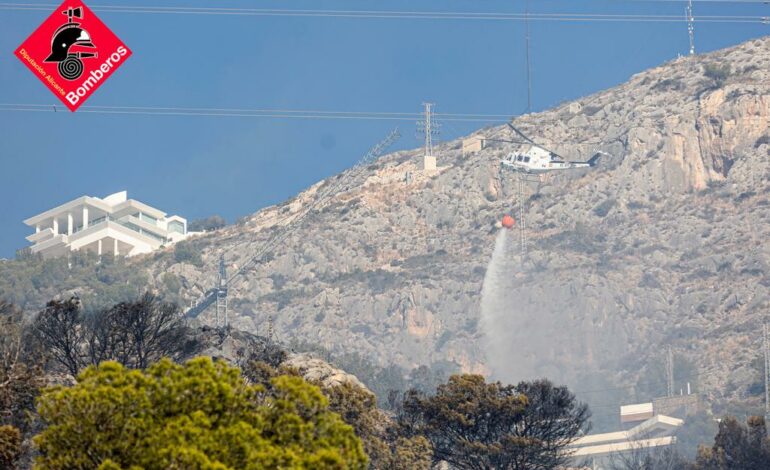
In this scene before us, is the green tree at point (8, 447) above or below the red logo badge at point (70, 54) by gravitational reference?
below

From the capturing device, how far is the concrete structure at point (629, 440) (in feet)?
507

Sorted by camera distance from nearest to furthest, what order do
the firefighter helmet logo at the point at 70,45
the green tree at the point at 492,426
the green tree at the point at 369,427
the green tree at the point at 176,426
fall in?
the green tree at the point at 176,426
the firefighter helmet logo at the point at 70,45
the green tree at the point at 369,427
the green tree at the point at 492,426

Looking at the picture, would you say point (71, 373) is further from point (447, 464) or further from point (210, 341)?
point (447, 464)

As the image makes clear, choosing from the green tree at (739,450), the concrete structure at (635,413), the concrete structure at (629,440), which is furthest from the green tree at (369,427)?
the concrete structure at (635,413)

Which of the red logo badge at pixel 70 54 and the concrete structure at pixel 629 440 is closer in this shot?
the red logo badge at pixel 70 54

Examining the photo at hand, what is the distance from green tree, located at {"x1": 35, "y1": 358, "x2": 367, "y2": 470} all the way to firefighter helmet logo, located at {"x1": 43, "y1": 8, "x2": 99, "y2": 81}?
36257 mm

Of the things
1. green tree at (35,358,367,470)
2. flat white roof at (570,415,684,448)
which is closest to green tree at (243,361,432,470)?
green tree at (35,358,367,470)

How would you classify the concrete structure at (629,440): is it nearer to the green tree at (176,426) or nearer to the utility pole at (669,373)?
the utility pole at (669,373)

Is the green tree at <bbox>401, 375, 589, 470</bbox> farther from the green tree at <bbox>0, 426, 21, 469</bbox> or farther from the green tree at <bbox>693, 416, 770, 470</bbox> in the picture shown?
the green tree at <bbox>0, 426, 21, 469</bbox>

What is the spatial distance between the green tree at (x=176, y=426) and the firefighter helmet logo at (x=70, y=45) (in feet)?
119

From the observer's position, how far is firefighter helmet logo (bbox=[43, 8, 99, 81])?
254 ft

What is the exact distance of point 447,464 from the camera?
97.2 m

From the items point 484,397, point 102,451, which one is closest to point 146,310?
point 484,397

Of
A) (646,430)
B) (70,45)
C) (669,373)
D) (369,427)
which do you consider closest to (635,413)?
(669,373)
